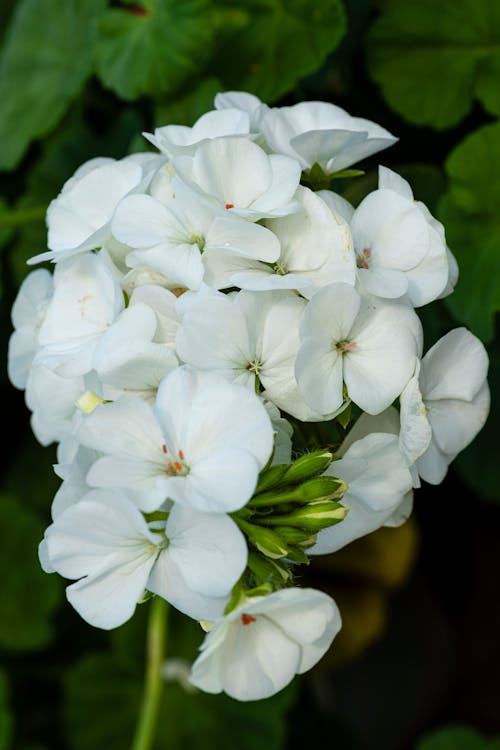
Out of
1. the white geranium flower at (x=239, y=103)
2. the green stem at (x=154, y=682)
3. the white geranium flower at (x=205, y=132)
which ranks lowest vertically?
the green stem at (x=154, y=682)

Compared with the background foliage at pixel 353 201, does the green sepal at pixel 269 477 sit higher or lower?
higher

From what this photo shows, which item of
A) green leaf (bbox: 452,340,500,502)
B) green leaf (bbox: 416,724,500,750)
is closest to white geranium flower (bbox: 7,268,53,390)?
green leaf (bbox: 452,340,500,502)

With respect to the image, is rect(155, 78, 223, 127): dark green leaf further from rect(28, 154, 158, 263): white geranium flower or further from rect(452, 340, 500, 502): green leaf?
rect(452, 340, 500, 502): green leaf

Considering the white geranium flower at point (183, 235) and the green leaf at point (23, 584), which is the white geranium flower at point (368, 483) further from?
the green leaf at point (23, 584)

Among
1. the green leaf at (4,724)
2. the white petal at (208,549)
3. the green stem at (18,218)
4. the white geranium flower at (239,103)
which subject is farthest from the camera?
the green leaf at (4,724)

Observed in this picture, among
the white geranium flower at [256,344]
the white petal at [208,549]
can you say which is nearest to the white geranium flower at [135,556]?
the white petal at [208,549]

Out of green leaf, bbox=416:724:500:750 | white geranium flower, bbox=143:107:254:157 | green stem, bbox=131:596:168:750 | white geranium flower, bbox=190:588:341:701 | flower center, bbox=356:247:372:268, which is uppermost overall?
white geranium flower, bbox=143:107:254:157

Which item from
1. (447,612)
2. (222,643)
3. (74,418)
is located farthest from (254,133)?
(447,612)
